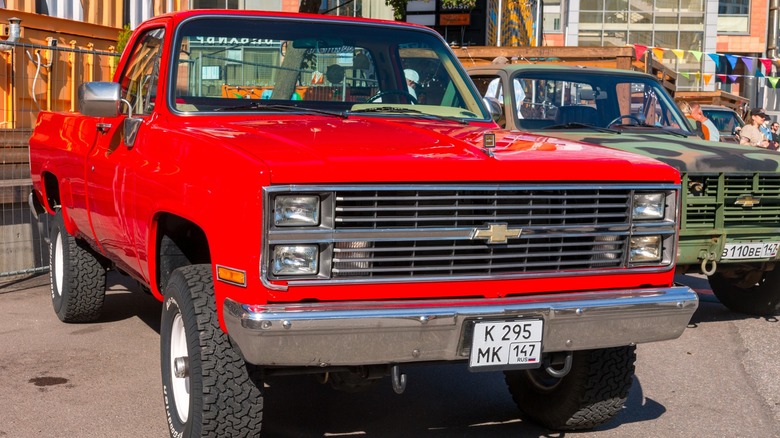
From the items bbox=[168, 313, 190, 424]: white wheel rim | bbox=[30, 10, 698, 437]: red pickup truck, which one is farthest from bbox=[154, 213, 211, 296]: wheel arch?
bbox=[168, 313, 190, 424]: white wheel rim

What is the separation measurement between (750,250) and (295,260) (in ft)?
15.4

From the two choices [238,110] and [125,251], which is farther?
[125,251]

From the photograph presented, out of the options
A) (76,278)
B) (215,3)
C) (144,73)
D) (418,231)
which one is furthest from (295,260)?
(215,3)

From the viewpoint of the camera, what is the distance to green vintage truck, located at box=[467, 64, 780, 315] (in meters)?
7.46

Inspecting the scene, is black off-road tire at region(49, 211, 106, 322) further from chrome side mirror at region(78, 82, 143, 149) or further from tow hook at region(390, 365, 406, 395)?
tow hook at region(390, 365, 406, 395)

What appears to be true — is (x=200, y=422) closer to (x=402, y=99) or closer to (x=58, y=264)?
(x=402, y=99)

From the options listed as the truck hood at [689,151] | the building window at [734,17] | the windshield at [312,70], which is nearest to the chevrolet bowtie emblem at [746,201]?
the truck hood at [689,151]

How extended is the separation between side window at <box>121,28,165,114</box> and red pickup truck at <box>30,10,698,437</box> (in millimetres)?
41

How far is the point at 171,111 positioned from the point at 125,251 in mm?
877

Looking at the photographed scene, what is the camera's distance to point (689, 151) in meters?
7.51

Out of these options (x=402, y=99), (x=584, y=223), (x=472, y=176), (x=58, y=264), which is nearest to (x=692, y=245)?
(x=402, y=99)

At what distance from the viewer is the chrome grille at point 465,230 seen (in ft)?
12.8

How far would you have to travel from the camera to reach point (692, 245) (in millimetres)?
7430

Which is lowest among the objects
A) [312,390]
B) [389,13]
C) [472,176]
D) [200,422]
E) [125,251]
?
[312,390]
